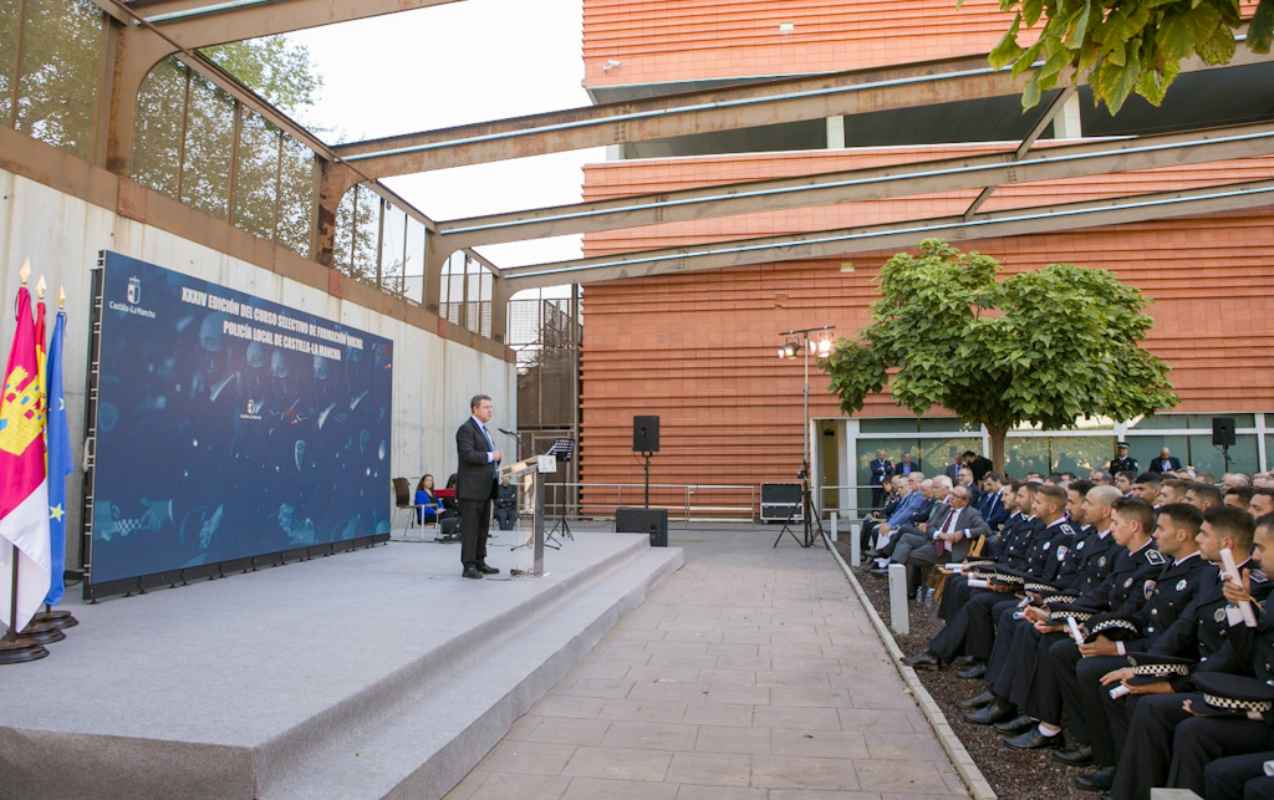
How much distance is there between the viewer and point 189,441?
691 centimetres

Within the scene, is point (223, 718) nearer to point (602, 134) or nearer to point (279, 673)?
point (279, 673)

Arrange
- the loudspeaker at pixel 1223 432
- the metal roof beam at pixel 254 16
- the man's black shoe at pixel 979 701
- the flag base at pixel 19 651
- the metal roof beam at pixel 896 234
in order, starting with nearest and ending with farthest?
1. the flag base at pixel 19 651
2. the man's black shoe at pixel 979 701
3. the metal roof beam at pixel 254 16
4. the loudspeaker at pixel 1223 432
5. the metal roof beam at pixel 896 234

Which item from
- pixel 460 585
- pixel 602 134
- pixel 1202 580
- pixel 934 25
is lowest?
pixel 460 585

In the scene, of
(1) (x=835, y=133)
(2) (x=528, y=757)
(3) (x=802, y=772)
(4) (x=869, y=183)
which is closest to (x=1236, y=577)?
(3) (x=802, y=772)

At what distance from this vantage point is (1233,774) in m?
2.72

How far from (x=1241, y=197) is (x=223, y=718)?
20.2 m

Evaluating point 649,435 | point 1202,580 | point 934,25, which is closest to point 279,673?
point 1202,580

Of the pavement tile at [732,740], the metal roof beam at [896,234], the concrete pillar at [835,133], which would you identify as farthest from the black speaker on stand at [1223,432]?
the pavement tile at [732,740]

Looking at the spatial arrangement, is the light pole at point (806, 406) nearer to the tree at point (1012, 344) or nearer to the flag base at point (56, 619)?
the tree at point (1012, 344)

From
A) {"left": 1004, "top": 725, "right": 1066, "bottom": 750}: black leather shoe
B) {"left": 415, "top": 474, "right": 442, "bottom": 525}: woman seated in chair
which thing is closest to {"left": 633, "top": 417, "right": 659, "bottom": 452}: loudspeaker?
{"left": 415, "top": 474, "right": 442, "bottom": 525}: woman seated in chair

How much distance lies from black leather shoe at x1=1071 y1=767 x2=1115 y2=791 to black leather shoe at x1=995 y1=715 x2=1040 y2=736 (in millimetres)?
705

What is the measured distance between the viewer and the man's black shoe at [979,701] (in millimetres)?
4934

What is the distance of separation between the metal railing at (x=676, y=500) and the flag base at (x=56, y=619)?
13678 mm

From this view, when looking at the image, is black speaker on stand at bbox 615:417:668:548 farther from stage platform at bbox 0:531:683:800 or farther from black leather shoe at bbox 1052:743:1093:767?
black leather shoe at bbox 1052:743:1093:767
